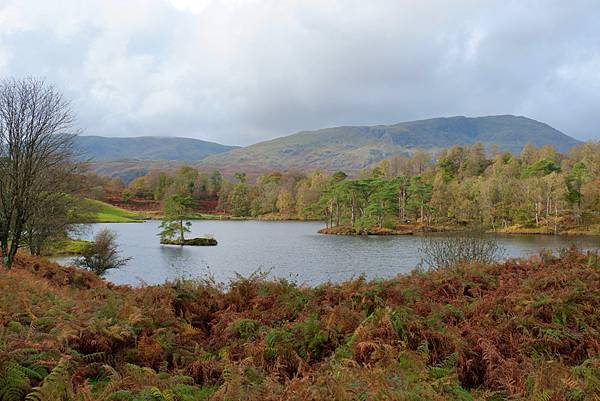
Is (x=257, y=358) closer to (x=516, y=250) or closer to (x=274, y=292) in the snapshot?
(x=274, y=292)

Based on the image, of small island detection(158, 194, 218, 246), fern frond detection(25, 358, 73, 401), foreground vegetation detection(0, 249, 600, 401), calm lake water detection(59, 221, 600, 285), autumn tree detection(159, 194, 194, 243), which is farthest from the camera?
autumn tree detection(159, 194, 194, 243)

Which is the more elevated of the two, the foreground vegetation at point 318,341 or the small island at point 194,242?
the foreground vegetation at point 318,341

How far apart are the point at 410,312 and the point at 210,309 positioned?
4.13 meters

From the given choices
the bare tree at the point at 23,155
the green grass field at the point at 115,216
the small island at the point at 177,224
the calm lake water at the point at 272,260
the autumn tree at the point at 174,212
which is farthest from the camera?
the green grass field at the point at 115,216

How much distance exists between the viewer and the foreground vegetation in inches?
185

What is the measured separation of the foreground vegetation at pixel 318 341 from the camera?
4.71 metres

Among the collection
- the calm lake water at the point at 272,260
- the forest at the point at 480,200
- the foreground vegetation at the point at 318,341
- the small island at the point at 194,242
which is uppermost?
the forest at the point at 480,200

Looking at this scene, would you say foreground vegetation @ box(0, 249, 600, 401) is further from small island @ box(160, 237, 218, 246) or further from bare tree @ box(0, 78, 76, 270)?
small island @ box(160, 237, 218, 246)

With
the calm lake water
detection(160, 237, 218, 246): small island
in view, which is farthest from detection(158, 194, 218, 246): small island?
the calm lake water

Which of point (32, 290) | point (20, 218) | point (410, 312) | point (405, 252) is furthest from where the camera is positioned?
point (405, 252)

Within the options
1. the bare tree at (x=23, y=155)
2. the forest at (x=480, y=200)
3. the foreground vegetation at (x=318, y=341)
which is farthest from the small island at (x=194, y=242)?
the foreground vegetation at (x=318, y=341)

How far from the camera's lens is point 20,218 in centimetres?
1948

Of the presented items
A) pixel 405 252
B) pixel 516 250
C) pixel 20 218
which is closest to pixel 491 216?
pixel 516 250

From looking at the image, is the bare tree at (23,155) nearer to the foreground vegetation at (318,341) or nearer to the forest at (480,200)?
the foreground vegetation at (318,341)
